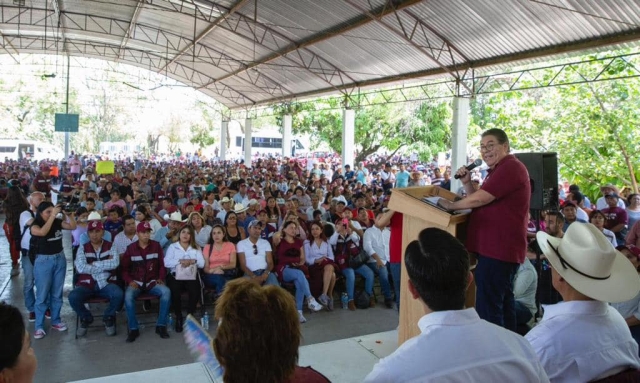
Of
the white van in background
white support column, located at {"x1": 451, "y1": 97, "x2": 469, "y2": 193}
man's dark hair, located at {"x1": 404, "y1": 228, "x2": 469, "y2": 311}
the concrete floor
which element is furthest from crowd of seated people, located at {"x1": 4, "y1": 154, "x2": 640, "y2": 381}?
the white van in background

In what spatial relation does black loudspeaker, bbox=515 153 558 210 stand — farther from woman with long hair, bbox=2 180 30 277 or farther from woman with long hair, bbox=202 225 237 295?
woman with long hair, bbox=2 180 30 277

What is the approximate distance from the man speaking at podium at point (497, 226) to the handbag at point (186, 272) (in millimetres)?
3621

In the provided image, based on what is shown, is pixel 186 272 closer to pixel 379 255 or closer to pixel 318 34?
pixel 379 255

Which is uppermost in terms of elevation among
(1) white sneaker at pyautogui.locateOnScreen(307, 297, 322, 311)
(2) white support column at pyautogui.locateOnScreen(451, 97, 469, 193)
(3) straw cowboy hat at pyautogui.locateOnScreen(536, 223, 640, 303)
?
(2) white support column at pyautogui.locateOnScreen(451, 97, 469, 193)

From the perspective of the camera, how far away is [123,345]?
4.89 meters

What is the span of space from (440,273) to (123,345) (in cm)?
436

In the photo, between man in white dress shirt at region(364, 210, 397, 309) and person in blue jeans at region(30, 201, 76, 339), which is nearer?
person in blue jeans at region(30, 201, 76, 339)

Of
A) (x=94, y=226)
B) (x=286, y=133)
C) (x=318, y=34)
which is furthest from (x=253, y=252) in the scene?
(x=286, y=133)

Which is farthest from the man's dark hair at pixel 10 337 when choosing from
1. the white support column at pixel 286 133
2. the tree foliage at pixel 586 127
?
the white support column at pixel 286 133

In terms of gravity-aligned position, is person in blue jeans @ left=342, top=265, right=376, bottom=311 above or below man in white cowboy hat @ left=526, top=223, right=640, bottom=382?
below

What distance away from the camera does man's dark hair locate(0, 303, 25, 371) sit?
1341 mm

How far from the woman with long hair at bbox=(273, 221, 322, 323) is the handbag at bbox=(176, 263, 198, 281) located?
1023 millimetres

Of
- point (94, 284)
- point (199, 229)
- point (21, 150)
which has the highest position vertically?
point (21, 150)

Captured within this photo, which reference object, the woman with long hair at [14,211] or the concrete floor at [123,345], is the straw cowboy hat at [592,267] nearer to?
the concrete floor at [123,345]
